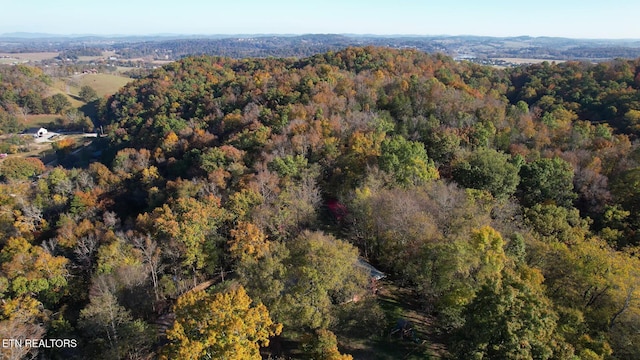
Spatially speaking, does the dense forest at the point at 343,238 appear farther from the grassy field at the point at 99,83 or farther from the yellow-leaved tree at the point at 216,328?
the grassy field at the point at 99,83

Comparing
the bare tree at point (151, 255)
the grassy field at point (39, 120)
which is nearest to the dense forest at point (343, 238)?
the bare tree at point (151, 255)

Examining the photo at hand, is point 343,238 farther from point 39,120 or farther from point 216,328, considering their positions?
point 39,120

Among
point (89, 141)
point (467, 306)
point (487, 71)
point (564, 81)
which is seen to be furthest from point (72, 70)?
point (467, 306)

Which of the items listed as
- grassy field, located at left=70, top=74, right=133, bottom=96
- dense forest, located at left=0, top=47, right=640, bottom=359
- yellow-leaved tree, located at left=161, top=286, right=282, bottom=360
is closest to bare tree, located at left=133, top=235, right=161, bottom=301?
dense forest, located at left=0, top=47, right=640, bottom=359

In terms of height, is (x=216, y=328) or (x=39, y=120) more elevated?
(x=216, y=328)

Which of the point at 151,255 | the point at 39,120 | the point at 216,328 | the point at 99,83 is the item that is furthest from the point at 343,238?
the point at 99,83
